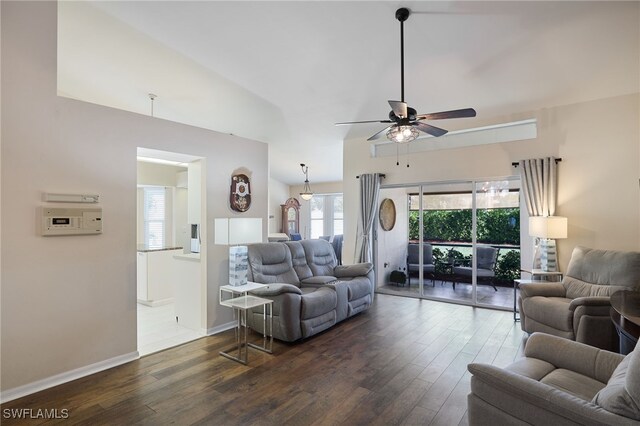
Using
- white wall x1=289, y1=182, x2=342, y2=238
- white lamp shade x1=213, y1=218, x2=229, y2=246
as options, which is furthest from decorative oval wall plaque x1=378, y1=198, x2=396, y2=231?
white wall x1=289, y1=182, x2=342, y2=238

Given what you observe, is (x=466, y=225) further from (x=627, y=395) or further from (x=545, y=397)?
(x=627, y=395)

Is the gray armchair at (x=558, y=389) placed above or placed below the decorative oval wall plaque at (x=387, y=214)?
below

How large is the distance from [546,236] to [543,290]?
0.77m

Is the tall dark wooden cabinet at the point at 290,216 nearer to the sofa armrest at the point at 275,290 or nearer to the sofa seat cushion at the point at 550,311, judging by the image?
the sofa armrest at the point at 275,290

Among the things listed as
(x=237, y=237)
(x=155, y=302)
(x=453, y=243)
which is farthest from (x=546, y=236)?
(x=155, y=302)

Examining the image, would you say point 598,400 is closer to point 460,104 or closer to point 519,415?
point 519,415

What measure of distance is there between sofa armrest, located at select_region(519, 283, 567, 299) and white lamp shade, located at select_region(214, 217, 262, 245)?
3.38m

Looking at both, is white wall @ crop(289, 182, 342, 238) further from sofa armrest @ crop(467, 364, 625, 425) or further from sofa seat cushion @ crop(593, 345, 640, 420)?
sofa seat cushion @ crop(593, 345, 640, 420)

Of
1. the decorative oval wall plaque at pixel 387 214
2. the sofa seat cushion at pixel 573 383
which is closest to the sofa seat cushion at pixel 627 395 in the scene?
the sofa seat cushion at pixel 573 383

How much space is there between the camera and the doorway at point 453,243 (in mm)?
5172

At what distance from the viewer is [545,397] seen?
1.47 m

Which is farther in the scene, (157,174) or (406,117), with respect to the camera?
(157,174)

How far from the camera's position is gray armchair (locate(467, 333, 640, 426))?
1.31 meters

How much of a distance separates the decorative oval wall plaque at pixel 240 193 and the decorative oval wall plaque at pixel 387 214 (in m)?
2.92
